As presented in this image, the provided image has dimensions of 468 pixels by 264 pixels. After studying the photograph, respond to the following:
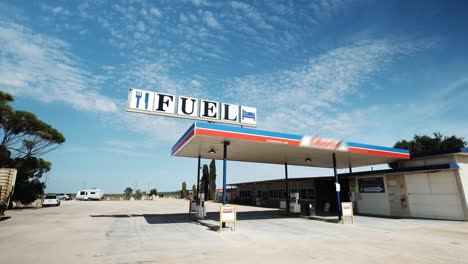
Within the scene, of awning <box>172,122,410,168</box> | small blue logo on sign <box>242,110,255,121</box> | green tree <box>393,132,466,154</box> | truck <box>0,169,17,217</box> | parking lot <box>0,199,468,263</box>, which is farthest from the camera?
green tree <box>393,132,466,154</box>

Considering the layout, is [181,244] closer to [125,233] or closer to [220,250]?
[220,250]

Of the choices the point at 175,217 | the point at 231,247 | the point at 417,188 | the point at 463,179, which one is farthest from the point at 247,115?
the point at 463,179

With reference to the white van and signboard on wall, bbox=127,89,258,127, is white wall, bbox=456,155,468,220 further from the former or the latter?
the white van

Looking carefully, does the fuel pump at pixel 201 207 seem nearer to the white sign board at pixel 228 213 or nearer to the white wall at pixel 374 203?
the white sign board at pixel 228 213

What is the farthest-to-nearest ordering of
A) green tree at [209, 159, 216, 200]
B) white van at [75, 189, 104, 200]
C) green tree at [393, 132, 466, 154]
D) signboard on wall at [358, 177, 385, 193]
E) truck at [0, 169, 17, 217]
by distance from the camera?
1. green tree at [209, 159, 216, 200]
2. white van at [75, 189, 104, 200]
3. green tree at [393, 132, 466, 154]
4. signboard on wall at [358, 177, 385, 193]
5. truck at [0, 169, 17, 217]

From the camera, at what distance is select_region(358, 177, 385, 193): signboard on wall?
19323mm

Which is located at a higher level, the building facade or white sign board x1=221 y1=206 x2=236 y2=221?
the building facade

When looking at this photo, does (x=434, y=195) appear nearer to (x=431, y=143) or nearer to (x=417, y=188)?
(x=417, y=188)

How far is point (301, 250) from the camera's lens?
7613mm

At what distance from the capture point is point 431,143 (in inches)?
1556

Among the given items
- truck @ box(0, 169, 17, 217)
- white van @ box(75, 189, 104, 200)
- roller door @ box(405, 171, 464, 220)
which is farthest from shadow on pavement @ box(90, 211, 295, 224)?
white van @ box(75, 189, 104, 200)

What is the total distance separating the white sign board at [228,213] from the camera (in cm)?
1132

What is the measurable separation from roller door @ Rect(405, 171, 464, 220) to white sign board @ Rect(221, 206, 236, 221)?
14.0m

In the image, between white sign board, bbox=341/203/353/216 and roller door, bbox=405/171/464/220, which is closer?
white sign board, bbox=341/203/353/216
